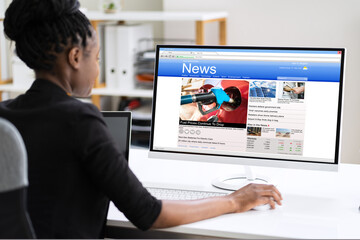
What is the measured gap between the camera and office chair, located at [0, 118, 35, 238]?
849 mm

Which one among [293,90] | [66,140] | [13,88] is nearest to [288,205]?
[293,90]

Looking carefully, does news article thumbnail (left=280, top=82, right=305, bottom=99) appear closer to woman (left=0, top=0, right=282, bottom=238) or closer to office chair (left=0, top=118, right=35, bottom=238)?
woman (left=0, top=0, right=282, bottom=238)

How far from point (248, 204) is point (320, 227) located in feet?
0.62

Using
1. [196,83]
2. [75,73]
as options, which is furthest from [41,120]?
[196,83]

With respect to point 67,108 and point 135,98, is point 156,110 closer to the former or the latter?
point 67,108

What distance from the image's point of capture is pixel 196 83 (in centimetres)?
148

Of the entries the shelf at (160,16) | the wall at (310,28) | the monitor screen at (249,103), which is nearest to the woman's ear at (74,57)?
the monitor screen at (249,103)

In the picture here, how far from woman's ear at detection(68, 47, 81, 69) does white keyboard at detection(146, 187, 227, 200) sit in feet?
1.52

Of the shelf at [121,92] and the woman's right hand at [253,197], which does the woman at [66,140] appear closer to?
Answer: the woman's right hand at [253,197]

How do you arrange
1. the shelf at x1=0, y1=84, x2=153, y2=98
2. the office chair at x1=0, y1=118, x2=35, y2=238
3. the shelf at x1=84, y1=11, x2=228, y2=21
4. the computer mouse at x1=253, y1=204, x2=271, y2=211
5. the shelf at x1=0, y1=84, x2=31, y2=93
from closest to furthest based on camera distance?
the office chair at x1=0, y1=118, x2=35, y2=238 → the computer mouse at x1=253, y1=204, x2=271, y2=211 → the shelf at x1=84, y1=11, x2=228, y2=21 → the shelf at x1=0, y1=84, x2=153, y2=98 → the shelf at x1=0, y1=84, x2=31, y2=93

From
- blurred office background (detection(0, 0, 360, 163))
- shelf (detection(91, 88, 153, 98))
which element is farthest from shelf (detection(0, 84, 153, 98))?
blurred office background (detection(0, 0, 360, 163))

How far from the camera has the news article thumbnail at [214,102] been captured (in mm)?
1447

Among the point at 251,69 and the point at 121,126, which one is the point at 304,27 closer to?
the point at 251,69

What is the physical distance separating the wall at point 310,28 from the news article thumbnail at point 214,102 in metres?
1.49
